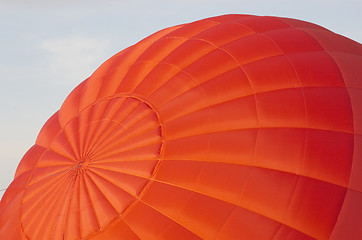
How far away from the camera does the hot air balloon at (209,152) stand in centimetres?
998

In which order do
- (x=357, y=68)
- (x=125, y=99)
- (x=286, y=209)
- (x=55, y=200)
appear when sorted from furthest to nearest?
(x=357, y=68), (x=125, y=99), (x=55, y=200), (x=286, y=209)

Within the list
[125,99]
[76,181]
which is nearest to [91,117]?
[125,99]

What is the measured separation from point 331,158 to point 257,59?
8.66 feet

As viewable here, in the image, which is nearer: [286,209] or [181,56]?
[286,209]

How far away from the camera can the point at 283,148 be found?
1045cm

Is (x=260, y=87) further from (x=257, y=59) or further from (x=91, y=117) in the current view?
(x=91, y=117)

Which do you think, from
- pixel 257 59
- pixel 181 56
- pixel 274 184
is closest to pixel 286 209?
pixel 274 184

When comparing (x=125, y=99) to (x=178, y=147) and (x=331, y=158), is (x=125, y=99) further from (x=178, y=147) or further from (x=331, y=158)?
(x=331, y=158)

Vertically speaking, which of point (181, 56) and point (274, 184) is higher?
point (181, 56)

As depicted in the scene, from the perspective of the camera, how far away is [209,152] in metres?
10.5

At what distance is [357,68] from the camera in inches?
487

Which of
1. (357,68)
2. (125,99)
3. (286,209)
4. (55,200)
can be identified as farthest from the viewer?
(357,68)

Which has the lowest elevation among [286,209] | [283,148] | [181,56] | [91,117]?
[286,209]

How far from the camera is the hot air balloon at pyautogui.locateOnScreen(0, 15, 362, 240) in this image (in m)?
9.98
